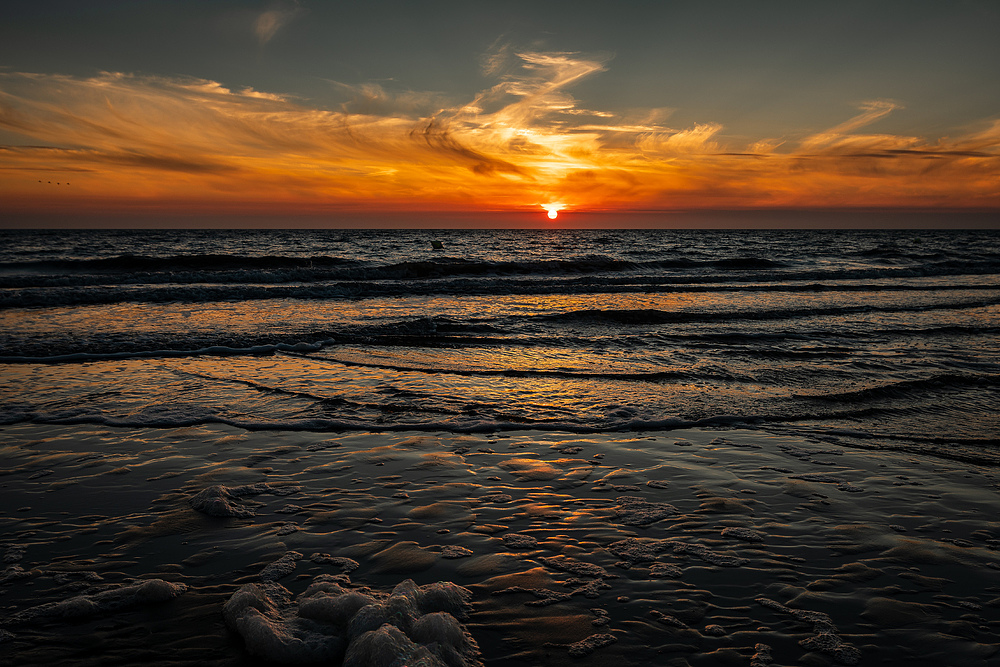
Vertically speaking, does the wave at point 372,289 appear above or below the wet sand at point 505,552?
above

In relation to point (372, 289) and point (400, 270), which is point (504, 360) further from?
point (400, 270)

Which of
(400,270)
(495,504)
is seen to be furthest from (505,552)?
(400,270)

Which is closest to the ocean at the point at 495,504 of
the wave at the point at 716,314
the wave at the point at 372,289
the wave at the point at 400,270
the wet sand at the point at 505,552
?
the wet sand at the point at 505,552

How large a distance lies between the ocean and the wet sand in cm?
2

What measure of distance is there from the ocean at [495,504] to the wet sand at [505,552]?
0.02 meters

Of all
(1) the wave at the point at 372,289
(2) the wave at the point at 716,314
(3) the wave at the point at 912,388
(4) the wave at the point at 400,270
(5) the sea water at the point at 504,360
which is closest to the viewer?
(5) the sea water at the point at 504,360

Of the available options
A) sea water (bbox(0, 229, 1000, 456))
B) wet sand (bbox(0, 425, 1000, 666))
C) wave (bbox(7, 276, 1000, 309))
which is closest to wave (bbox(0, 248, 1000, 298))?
wave (bbox(7, 276, 1000, 309))

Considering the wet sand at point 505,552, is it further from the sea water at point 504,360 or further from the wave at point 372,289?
the wave at point 372,289

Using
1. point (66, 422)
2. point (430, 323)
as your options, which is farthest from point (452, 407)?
point (430, 323)

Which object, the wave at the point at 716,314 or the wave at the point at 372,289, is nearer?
the wave at the point at 716,314

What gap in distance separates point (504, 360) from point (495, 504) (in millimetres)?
5637

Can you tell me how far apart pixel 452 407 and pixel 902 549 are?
474cm

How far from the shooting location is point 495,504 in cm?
425

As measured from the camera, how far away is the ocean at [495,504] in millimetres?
2746
